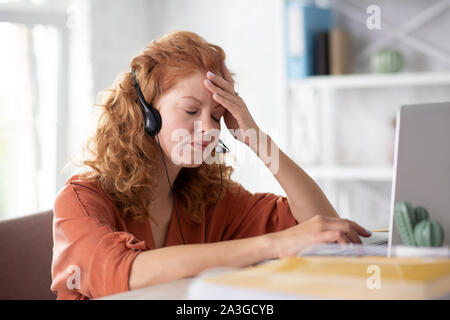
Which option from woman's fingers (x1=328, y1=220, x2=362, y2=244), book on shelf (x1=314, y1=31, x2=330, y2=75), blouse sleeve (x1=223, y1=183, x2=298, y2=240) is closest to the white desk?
woman's fingers (x1=328, y1=220, x2=362, y2=244)

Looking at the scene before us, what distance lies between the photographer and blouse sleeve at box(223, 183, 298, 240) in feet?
4.35

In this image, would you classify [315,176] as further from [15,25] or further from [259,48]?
[15,25]

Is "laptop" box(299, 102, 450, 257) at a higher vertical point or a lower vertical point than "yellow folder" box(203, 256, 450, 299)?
higher

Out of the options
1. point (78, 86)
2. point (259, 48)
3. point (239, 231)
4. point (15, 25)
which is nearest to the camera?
point (239, 231)

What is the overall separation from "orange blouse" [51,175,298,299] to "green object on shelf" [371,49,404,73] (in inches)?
61.6

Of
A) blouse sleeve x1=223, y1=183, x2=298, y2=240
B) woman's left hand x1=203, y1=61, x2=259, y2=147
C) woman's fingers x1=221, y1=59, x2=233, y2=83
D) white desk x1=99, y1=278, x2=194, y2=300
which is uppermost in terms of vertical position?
woman's fingers x1=221, y1=59, x2=233, y2=83

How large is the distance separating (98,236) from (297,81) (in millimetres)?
1961

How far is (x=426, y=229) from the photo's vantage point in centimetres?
84

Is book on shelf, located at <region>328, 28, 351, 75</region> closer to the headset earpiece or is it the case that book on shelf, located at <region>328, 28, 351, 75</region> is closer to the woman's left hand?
the woman's left hand

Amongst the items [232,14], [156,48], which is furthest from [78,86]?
[156,48]

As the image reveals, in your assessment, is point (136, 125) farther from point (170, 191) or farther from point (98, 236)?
point (98, 236)

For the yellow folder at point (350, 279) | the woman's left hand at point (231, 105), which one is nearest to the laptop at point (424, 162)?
the yellow folder at point (350, 279)

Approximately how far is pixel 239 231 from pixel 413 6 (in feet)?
6.26

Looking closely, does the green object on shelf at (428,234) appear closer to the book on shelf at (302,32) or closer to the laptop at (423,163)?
the laptop at (423,163)
